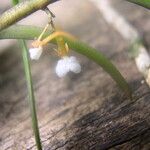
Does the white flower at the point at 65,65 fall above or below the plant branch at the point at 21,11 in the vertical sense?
below

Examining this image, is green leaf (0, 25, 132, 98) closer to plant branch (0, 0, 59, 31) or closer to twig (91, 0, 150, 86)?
plant branch (0, 0, 59, 31)

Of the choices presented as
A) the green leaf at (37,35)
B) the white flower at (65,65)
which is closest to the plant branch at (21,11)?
the green leaf at (37,35)

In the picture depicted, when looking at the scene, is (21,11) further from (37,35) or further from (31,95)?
(31,95)

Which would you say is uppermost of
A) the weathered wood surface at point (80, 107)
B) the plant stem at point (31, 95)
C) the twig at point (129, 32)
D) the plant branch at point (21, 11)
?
the plant branch at point (21, 11)

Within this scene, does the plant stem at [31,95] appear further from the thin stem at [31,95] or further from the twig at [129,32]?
the twig at [129,32]

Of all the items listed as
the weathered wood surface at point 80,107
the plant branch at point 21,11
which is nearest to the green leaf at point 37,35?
the plant branch at point 21,11

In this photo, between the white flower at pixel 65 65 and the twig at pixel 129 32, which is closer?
the white flower at pixel 65 65

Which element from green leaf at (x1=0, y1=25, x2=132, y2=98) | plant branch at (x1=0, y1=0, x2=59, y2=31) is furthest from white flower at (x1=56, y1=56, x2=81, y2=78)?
plant branch at (x1=0, y1=0, x2=59, y2=31)
